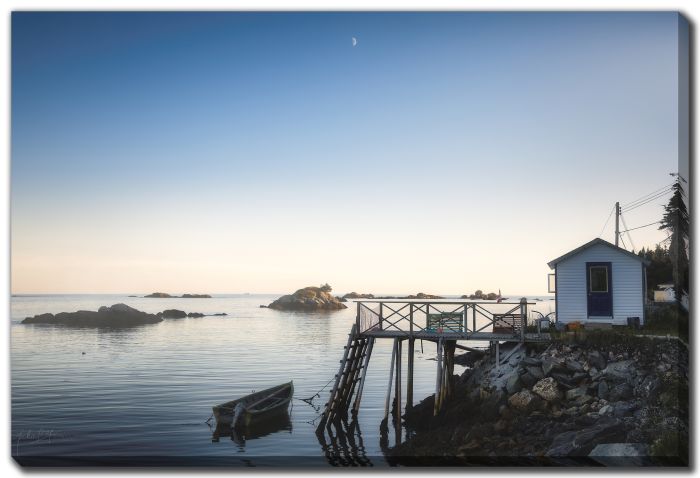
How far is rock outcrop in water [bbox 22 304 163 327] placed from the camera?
72331 mm

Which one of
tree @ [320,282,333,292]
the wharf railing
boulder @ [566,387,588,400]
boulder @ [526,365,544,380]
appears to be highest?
tree @ [320,282,333,292]

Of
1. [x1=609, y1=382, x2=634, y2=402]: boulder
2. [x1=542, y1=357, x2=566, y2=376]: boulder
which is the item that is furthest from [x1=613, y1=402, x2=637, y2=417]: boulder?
[x1=542, y1=357, x2=566, y2=376]: boulder

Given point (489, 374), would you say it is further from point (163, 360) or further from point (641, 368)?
point (163, 360)

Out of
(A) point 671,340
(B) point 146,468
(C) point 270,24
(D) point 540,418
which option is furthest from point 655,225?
(B) point 146,468

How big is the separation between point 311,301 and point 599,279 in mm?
100100

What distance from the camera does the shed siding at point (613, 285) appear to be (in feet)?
70.4

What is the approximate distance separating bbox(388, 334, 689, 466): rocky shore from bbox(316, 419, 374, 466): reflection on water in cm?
107

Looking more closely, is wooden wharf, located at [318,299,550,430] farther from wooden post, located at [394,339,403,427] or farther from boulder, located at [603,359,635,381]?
boulder, located at [603,359,635,381]

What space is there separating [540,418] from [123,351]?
4135 centimetres

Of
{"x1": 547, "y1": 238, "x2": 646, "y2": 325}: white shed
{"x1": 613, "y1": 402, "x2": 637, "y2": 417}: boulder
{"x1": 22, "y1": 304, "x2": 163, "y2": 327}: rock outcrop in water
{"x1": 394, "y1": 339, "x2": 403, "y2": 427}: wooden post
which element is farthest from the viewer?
{"x1": 22, "y1": 304, "x2": 163, "y2": 327}: rock outcrop in water

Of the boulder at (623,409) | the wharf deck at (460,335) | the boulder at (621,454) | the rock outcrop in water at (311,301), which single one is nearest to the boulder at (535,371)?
the wharf deck at (460,335)

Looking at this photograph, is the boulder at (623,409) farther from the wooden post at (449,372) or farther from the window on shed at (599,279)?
the wooden post at (449,372)

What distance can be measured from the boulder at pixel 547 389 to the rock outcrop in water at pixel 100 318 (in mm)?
62595

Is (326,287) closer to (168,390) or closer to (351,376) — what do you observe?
(168,390)
